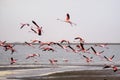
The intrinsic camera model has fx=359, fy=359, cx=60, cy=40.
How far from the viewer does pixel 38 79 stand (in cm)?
5247

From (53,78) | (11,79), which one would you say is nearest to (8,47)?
(11,79)

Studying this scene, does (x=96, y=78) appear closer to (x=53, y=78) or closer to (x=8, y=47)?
(x=53, y=78)

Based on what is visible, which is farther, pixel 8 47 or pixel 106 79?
pixel 106 79

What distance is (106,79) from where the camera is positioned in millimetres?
51875

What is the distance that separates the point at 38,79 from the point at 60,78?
344 centimetres

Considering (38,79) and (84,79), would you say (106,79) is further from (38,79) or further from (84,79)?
(38,79)

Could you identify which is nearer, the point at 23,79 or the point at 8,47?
the point at 8,47

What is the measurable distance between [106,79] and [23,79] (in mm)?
11952

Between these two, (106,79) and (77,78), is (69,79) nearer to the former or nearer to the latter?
(77,78)

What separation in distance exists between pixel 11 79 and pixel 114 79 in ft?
48.6

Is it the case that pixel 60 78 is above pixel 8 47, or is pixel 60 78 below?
below

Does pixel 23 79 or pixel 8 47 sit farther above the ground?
pixel 8 47

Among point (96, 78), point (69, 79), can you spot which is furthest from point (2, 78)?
point (96, 78)

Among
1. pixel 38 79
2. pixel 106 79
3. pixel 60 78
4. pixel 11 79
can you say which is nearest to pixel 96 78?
pixel 106 79
